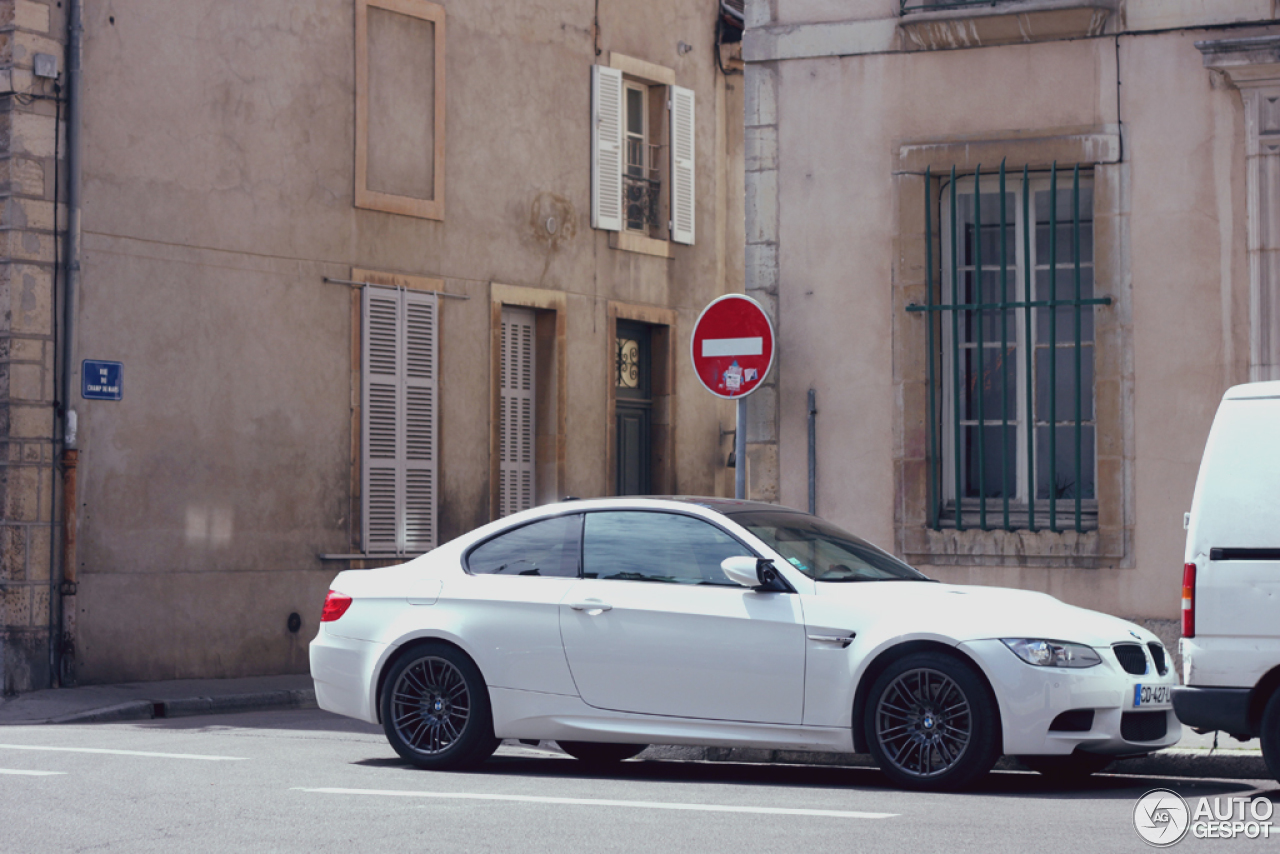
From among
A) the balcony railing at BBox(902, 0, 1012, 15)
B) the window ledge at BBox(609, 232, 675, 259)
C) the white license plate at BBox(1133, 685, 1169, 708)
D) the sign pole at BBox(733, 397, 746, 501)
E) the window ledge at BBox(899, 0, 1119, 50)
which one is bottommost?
the white license plate at BBox(1133, 685, 1169, 708)

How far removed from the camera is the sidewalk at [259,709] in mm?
8836

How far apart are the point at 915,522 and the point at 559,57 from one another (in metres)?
10.0

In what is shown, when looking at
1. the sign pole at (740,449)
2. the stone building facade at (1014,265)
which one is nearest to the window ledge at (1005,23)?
the stone building facade at (1014,265)

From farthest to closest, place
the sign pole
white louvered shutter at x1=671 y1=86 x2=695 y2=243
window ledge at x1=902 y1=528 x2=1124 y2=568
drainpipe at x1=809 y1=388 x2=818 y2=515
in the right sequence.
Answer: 1. white louvered shutter at x1=671 y1=86 x2=695 y2=243
2. drainpipe at x1=809 y1=388 x2=818 y2=515
3. window ledge at x1=902 y1=528 x2=1124 y2=568
4. the sign pole

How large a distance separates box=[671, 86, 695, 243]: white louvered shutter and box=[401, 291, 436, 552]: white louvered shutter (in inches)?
169

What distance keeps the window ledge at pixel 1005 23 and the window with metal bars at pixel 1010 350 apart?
919mm

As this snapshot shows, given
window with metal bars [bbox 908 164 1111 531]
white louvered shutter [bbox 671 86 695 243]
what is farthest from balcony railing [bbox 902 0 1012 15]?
white louvered shutter [bbox 671 86 695 243]

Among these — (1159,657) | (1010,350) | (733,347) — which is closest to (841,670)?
(1159,657)

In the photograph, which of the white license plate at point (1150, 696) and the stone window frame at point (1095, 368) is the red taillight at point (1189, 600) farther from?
the stone window frame at point (1095, 368)

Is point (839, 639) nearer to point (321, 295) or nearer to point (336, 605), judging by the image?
point (336, 605)

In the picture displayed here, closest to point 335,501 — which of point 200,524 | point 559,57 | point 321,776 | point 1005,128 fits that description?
point 200,524

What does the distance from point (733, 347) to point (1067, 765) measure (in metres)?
4.27

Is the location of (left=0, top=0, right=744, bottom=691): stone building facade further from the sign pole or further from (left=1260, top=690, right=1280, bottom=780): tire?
(left=1260, top=690, right=1280, bottom=780): tire

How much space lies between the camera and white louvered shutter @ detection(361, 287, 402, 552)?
18.2 metres
